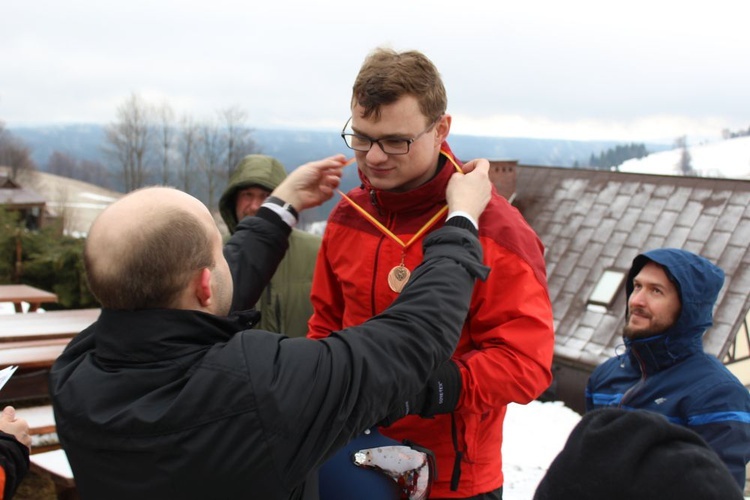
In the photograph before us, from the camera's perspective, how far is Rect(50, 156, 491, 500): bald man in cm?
155

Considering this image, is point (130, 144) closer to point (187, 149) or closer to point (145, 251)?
point (187, 149)

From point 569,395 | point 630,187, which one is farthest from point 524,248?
point 630,187

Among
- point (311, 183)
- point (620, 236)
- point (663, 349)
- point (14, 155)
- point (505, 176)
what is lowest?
point (14, 155)

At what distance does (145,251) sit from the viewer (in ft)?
5.39

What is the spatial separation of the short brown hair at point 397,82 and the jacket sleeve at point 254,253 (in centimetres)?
52

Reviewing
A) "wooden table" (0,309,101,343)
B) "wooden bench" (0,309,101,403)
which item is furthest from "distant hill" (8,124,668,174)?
"wooden table" (0,309,101,343)

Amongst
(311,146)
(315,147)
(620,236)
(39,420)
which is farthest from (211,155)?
(311,146)

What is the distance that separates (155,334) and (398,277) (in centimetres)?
82

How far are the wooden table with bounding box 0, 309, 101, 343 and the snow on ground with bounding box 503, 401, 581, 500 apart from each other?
13.0 feet

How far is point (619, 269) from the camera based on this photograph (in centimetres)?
1552

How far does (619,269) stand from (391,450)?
14.5 meters

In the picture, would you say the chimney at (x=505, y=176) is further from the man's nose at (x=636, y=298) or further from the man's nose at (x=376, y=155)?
the man's nose at (x=376, y=155)

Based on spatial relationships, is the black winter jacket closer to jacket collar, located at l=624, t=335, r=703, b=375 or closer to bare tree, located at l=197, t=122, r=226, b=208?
jacket collar, located at l=624, t=335, r=703, b=375

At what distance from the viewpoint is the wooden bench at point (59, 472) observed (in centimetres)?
359
